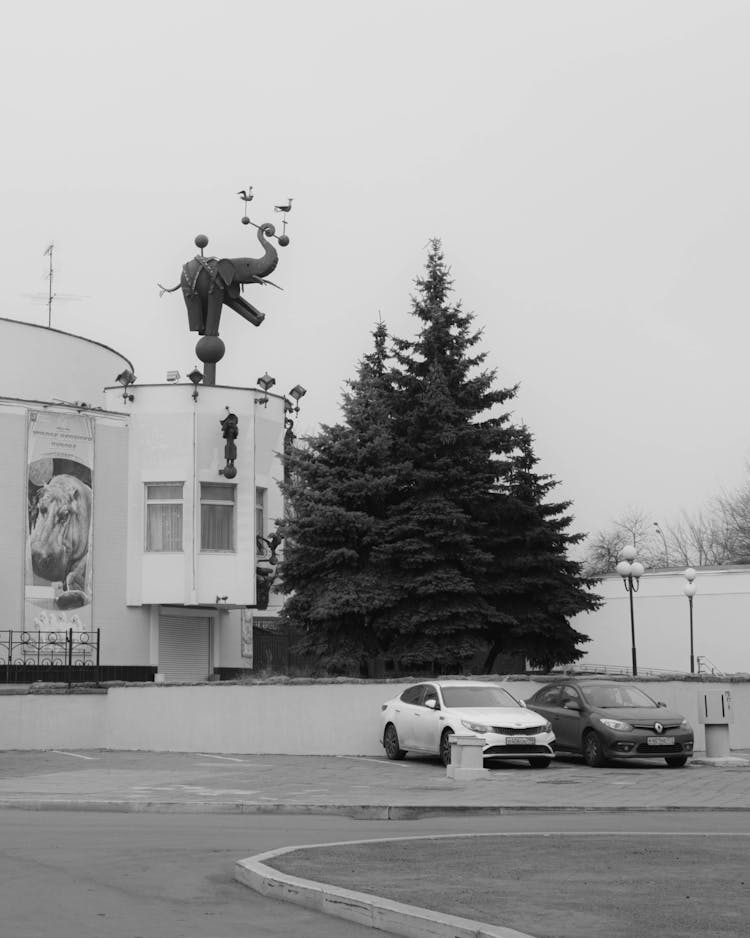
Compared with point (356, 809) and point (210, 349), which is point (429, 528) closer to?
point (210, 349)

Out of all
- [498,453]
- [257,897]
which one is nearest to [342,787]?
[257,897]

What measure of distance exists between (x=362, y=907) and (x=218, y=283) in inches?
1346

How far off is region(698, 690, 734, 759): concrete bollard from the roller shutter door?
1727 centimetres

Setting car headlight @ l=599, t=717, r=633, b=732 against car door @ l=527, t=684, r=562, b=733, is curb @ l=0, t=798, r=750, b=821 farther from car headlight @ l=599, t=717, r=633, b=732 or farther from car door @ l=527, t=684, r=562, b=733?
car door @ l=527, t=684, r=562, b=733

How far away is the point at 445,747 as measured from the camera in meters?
23.5

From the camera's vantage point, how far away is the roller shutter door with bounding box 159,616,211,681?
3788 cm

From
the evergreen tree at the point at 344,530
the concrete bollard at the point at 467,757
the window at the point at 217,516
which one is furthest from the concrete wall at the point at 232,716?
the window at the point at 217,516

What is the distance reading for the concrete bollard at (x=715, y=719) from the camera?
2452 cm

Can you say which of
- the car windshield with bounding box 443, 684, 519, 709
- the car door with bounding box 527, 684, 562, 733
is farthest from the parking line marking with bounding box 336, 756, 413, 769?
the car door with bounding box 527, 684, 562, 733

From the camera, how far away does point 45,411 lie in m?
36.6

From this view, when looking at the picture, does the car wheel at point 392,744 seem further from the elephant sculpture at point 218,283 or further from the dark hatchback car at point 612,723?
the elephant sculpture at point 218,283

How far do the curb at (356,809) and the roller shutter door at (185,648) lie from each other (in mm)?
19843

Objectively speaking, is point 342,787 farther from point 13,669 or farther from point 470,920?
point 13,669

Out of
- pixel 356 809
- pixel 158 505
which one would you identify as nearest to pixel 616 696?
pixel 356 809
